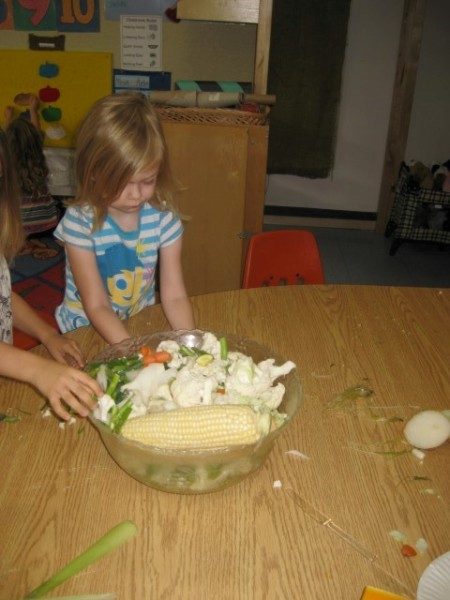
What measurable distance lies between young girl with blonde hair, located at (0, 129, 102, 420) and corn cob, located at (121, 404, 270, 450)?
117 mm

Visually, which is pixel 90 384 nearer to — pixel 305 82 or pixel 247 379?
pixel 247 379

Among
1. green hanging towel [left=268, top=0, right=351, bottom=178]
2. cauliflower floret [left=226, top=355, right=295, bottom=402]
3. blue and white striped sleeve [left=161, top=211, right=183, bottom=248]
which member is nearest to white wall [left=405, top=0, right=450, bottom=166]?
green hanging towel [left=268, top=0, right=351, bottom=178]

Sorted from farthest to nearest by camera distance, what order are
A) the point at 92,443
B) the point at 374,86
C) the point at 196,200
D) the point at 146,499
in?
the point at 374,86
the point at 196,200
the point at 92,443
the point at 146,499

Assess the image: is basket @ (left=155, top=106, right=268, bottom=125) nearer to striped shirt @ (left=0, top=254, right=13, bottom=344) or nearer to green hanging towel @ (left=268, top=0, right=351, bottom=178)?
striped shirt @ (left=0, top=254, right=13, bottom=344)

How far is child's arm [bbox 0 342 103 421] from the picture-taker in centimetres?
87

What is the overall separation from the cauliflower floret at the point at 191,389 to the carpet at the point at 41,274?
75.2 inches

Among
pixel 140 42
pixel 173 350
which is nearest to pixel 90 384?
pixel 173 350

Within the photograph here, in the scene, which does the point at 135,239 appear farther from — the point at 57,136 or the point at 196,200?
the point at 57,136

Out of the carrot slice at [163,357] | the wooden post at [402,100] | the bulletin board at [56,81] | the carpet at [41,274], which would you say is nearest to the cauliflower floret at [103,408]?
the carrot slice at [163,357]

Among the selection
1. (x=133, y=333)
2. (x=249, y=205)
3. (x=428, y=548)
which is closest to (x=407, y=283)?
(x=249, y=205)

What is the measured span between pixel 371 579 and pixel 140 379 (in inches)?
17.4

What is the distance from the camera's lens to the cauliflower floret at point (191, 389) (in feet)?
2.73

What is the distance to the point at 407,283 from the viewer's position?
3.57 meters

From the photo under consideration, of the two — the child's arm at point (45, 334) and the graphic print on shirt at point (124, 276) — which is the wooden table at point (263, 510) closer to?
the child's arm at point (45, 334)
